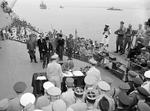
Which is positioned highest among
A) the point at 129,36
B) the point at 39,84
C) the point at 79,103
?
the point at 129,36

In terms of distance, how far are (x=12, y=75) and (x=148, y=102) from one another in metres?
5.44

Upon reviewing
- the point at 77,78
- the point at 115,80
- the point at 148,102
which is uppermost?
the point at 148,102

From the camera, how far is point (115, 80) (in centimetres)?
721

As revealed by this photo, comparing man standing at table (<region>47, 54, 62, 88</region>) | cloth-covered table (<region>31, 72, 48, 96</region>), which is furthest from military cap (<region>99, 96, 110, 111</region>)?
cloth-covered table (<region>31, 72, 48, 96</region>)

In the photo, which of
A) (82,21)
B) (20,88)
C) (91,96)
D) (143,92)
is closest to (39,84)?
(20,88)

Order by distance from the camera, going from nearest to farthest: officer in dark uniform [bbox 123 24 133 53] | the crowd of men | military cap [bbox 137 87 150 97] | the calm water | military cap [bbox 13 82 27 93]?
the crowd of men → military cap [bbox 137 87 150 97] → military cap [bbox 13 82 27 93] → officer in dark uniform [bbox 123 24 133 53] → the calm water

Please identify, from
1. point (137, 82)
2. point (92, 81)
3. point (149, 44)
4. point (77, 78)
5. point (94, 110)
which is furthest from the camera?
point (149, 44)

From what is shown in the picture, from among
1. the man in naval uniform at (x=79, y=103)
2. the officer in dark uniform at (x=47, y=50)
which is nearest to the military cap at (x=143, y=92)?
the man in naval uniform at (x=79, y=103)

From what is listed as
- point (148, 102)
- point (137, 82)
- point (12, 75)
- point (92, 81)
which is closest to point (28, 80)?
point (12, 75)

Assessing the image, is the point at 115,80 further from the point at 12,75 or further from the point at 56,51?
the point at 12,75

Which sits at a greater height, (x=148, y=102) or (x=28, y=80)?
(x=148, y=102)

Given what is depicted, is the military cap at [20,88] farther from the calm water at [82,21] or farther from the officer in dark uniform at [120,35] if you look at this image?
the calm water at [82,21]

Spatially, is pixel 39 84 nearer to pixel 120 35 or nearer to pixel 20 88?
pixel 20 88

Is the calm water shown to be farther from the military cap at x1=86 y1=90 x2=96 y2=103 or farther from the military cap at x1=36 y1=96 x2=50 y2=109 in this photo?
the military cap at x1=36 y1=96 x2=50 y2=109
